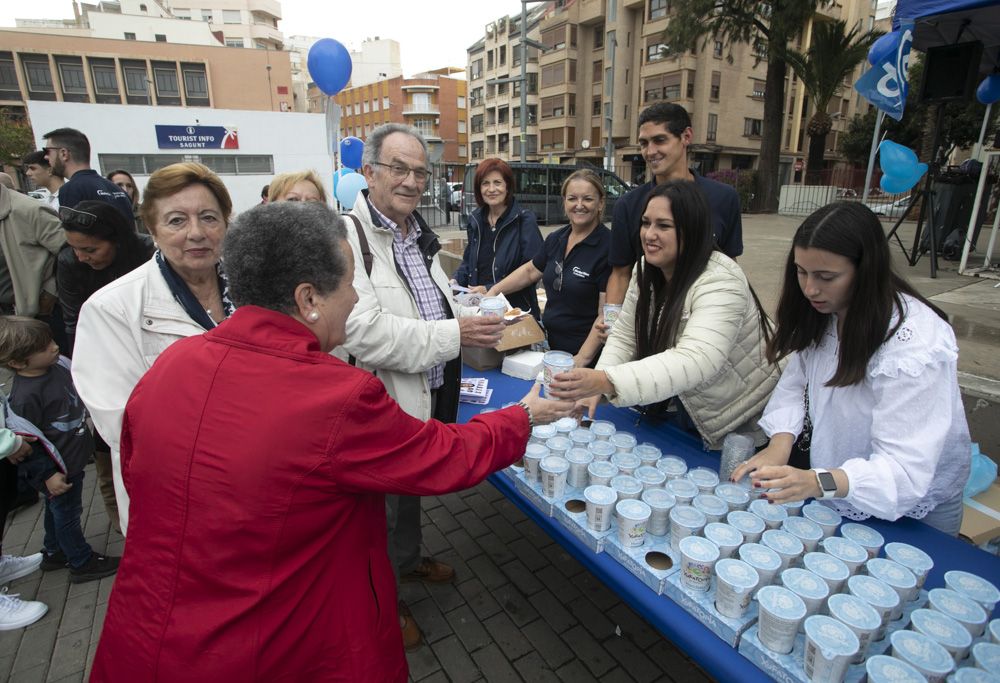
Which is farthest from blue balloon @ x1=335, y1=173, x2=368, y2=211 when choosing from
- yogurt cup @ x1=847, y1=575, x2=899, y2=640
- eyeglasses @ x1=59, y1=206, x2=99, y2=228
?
yogurt cup @ x1=847, y1=575, x2=899, y2=640

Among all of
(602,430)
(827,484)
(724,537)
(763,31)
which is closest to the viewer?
(724,537)

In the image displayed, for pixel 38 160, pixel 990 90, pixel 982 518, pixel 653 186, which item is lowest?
pixel 982 518

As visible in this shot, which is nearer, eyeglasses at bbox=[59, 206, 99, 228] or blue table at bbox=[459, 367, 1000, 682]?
blue table at bbox=[459, 367, 1000, 682]

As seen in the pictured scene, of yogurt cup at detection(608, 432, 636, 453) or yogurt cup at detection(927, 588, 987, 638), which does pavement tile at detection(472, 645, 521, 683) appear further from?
yogurt cup at detection(927, 588, 987, 638)

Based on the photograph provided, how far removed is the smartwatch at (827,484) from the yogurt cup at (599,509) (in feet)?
1.94

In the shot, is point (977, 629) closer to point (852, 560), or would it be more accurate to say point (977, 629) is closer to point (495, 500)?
point (852, 560)

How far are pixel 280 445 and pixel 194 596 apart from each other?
1.32 ft

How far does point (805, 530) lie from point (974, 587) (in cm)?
38

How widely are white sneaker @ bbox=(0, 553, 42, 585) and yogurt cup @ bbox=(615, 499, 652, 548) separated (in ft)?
11.0

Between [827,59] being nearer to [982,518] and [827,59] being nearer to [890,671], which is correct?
[982,518]

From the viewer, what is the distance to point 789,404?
195 centimetres

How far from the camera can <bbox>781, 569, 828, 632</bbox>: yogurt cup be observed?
1.21 metres

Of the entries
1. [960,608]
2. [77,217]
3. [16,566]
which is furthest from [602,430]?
[16,566]

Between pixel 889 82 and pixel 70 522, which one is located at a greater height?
pixel 889 82
